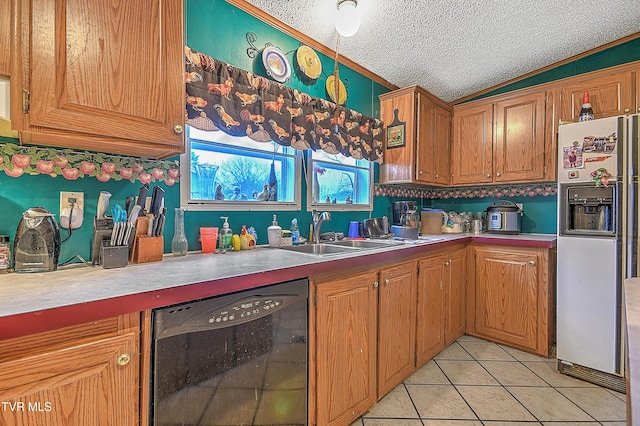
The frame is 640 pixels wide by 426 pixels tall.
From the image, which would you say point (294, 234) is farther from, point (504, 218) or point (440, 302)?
point (504, 218)

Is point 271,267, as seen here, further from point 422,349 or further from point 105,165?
point 422,349

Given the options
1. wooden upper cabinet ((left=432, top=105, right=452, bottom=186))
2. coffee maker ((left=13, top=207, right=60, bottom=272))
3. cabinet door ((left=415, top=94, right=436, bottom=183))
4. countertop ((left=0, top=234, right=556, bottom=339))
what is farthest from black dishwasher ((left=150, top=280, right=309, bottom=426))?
wooden upper cabinet ((left=432, top=105, right=452, bottom=186))

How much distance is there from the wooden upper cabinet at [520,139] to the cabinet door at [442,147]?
1.45 ft

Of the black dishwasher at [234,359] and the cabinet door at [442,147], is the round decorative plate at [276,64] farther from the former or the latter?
the cabinet door at [442,147]

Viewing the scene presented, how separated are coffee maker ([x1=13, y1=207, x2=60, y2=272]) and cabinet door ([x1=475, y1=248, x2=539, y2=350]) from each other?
115 inches

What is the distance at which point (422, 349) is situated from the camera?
2225 mm

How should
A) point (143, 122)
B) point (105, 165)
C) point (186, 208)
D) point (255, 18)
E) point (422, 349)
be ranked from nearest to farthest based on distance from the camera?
point (143, 122) → point (105, 165) → point (186, 208) → point (255, 18) → point (422, 349)

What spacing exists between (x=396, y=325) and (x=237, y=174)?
1416 millimetres

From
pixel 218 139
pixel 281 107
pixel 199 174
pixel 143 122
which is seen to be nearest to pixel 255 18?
pixel 281 107

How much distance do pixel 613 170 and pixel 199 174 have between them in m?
2.69

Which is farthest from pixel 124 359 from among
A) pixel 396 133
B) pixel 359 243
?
pixel 396 133

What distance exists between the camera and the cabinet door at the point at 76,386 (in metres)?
0.74

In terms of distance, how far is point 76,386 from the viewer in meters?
0.82

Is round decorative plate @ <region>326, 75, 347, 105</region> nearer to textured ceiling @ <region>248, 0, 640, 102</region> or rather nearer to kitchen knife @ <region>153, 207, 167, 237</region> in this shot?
textured ceiling @ <region>248, 0, 640, 102</region>
